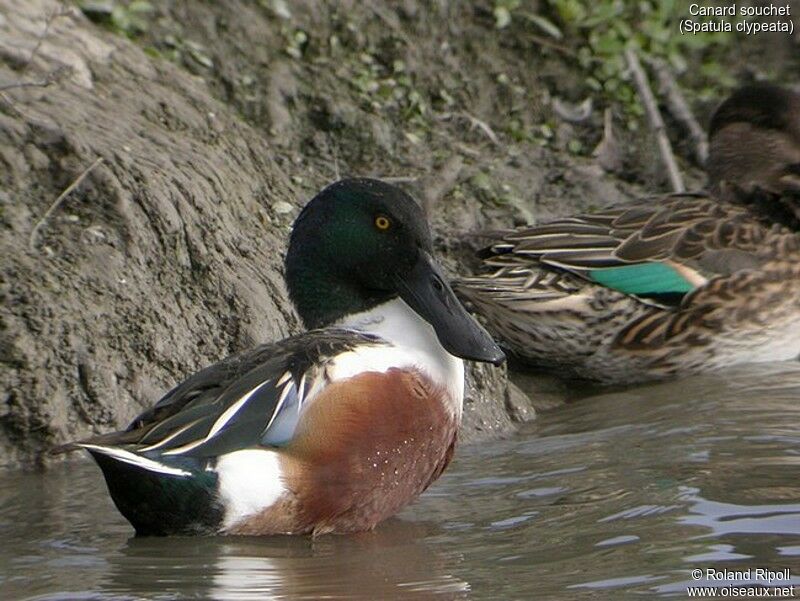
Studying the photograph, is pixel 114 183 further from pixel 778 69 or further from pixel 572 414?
pixel 778 69

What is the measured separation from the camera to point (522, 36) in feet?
26.2

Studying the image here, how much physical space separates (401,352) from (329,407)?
14.1 inches

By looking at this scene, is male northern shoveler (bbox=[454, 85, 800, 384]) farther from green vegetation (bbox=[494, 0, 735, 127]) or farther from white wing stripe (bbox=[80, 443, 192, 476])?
white wing stripe (bbox=[80, 443, 192, 476])

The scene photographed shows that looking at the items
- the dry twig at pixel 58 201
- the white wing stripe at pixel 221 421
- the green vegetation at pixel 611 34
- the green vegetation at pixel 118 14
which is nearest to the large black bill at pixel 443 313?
the white wing stripe at pixel 221 421

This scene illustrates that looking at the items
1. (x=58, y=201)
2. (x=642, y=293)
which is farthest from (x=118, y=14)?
(x=642, y=293)

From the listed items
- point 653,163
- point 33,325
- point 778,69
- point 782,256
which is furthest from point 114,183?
point 778,69

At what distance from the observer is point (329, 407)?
423cm

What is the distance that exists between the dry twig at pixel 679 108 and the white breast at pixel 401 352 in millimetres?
3590

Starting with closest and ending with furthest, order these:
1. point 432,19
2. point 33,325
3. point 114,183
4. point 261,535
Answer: point 261,535 → point 33,325 → point 114,183 → point 432,19

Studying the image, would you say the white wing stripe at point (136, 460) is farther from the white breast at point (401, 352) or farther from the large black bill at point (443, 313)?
the large black bill at point (443, 313)

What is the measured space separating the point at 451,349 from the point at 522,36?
3797 millimetres

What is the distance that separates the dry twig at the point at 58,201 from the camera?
17.5 feet

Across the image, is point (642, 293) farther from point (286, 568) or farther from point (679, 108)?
point (286, 568)

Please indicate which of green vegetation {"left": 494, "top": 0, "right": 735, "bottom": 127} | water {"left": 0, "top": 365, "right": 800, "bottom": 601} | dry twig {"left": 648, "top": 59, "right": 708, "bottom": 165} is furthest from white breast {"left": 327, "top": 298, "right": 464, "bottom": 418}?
dry twig {"left": 648, "top": 59, "right": 708, "bottom": 165}
